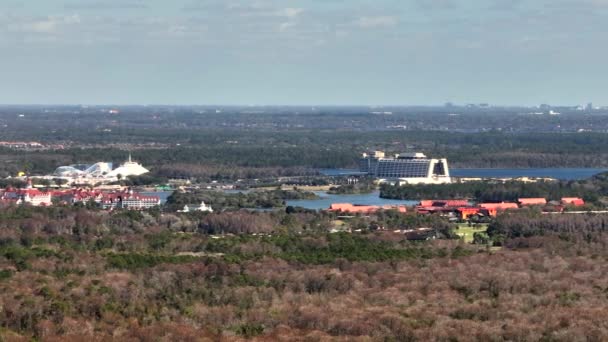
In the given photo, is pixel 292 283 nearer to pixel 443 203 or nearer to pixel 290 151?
pixel 443 203

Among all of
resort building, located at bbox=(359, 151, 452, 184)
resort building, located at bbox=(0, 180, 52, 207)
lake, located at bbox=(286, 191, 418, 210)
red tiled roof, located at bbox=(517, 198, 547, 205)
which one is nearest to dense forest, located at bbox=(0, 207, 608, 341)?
red tiled roof, located at bbox=(517, 198, 547, 205)

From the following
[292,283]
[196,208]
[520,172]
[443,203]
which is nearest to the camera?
[292,283]

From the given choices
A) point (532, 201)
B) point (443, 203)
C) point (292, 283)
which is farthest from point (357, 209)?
point (292, 283)

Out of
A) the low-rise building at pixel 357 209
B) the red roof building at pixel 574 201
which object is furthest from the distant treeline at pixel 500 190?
the low-rise building at pixel 357 209

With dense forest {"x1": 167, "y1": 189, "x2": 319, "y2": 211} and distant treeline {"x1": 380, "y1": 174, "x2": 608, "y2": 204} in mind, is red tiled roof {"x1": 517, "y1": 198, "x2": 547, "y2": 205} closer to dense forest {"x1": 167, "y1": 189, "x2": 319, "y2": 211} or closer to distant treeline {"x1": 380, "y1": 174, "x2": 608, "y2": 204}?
distant treeline {"x1": 380, "y1": 174, "x2": 608, "y2": 204}

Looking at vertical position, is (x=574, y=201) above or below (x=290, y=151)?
above

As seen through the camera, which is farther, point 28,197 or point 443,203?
point 28,197
